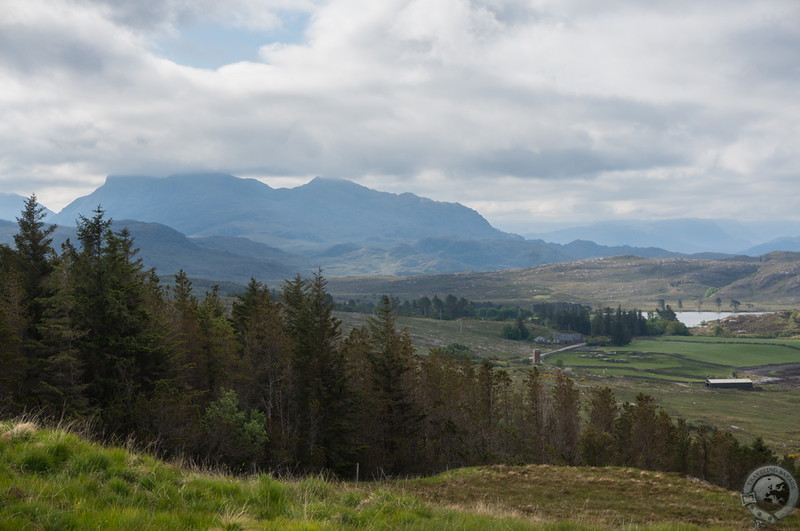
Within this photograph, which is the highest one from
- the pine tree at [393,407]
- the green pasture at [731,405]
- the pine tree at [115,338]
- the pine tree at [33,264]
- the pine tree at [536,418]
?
the pine tree at [33,264]

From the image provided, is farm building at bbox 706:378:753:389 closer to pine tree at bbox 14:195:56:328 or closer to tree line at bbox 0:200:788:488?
tree line at bbox 0:200:788:488

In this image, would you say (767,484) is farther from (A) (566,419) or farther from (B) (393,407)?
(A) (566,419)

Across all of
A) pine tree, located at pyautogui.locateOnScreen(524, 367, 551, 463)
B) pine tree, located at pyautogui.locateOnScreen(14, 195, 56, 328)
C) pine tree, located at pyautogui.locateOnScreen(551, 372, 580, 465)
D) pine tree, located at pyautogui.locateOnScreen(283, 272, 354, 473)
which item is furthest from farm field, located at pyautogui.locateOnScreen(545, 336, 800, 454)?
pine tree, located at pyautogui.locateOnScreen(14, 195, 56, 328)

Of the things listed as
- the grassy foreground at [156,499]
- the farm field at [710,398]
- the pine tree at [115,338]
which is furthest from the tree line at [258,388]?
the farm field at [710,398]

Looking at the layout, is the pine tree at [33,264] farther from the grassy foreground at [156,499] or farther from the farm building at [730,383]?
the farm building at [730,383]

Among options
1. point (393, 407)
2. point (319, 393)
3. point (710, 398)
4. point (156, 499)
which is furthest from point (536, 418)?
point (710, 398)

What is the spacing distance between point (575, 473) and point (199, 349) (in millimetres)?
32291

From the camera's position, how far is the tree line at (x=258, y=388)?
32.9 m

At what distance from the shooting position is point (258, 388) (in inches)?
1918

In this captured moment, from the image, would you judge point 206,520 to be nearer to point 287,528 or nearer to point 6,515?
point 287,528

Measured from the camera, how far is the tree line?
3288 cm

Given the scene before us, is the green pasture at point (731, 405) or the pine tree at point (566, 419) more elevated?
the pine tree at point (566, 419)

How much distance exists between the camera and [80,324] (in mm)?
34594

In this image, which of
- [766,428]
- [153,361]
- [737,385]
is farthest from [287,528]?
[737,385]
